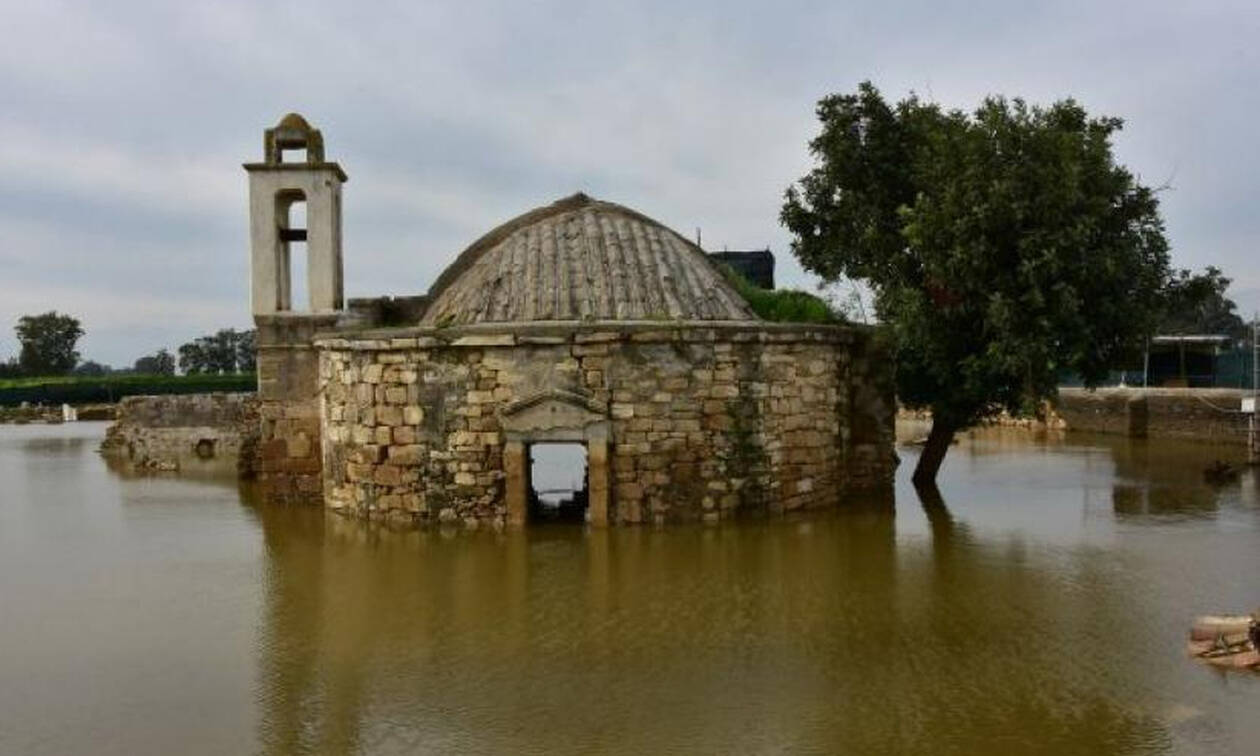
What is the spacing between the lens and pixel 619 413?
12.2m

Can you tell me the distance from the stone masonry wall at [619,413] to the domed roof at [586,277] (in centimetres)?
81

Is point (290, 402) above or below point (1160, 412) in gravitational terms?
above

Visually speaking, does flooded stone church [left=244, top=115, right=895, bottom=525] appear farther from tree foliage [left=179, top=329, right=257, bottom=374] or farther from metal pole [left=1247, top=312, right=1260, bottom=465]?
tree foliage [left=179, top=329, right=257, bottom=374]

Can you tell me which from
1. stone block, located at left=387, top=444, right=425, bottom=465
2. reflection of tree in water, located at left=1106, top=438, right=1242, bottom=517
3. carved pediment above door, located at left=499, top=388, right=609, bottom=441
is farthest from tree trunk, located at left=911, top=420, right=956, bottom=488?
stone block, located at left=387, top=444, right=425, bottom=465

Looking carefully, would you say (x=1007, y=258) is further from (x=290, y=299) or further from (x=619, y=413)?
(x=290, y=299)

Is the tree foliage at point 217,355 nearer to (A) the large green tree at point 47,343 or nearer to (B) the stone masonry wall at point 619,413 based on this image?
(A) the large green tree at point 47,343

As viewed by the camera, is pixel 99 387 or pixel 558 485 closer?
pixel 558 485

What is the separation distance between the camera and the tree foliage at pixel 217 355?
253 feet

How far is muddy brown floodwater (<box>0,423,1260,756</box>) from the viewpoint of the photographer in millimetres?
5949

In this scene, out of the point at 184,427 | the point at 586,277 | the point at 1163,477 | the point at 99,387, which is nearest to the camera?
the point at 586,277

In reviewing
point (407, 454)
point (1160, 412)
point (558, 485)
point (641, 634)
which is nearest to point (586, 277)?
point (407, 454)

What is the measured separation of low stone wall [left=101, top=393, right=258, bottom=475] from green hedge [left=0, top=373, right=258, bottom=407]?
24.5 meters

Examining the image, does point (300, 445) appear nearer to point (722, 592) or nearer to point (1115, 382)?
point (722, 592)

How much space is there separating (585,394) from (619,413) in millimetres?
466
